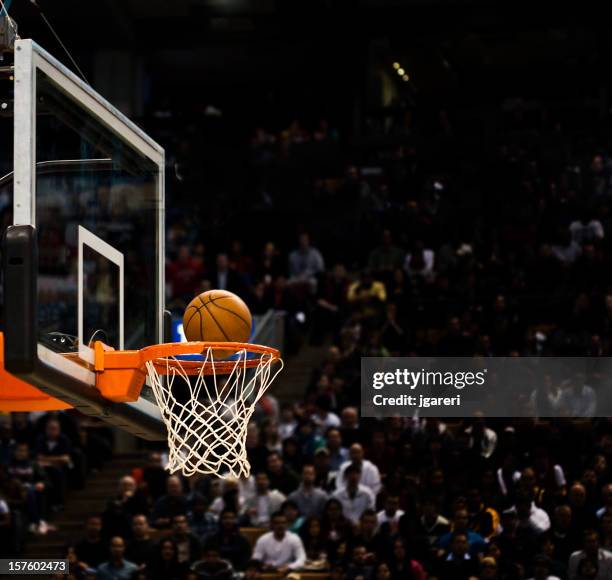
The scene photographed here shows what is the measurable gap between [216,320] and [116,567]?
5336 mm

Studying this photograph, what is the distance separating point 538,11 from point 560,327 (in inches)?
273

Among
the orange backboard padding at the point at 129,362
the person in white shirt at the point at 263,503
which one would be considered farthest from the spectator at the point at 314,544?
the orange backboard padding at the point at 129,362

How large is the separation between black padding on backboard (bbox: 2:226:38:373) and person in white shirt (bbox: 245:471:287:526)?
663 centimetres

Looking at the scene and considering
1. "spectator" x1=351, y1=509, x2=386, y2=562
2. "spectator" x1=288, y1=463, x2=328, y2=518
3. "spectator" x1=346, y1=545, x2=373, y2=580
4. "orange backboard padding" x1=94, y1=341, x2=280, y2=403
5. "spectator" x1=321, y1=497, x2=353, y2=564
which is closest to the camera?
"orange backboard padding" x1=94, y1=341, x2=280, y2=403

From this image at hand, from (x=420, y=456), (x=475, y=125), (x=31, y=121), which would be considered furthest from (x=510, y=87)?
(x=31, y=121)

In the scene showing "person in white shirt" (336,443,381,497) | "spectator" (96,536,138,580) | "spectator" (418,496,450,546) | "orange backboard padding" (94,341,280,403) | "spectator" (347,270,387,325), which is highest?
"spectator" (347,270,387,325)

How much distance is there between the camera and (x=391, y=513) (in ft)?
35.2

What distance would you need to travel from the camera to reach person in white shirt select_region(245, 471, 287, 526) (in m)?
11.5

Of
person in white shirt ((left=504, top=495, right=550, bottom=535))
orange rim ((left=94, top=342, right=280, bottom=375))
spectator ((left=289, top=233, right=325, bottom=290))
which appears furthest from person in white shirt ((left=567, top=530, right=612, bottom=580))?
spectator ((left=289, top=233, right=325, bottom=290))

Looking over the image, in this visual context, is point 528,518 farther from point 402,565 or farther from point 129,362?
point 129,362

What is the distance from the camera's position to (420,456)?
1148cm

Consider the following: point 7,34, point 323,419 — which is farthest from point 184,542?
point 7,34

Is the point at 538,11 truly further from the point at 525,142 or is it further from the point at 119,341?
the point at 119,341

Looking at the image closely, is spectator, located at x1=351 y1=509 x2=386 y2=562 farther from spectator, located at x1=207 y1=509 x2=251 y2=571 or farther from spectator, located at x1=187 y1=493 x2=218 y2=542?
spectator, located at x1=187 y1=493 x2=218 y2=542
